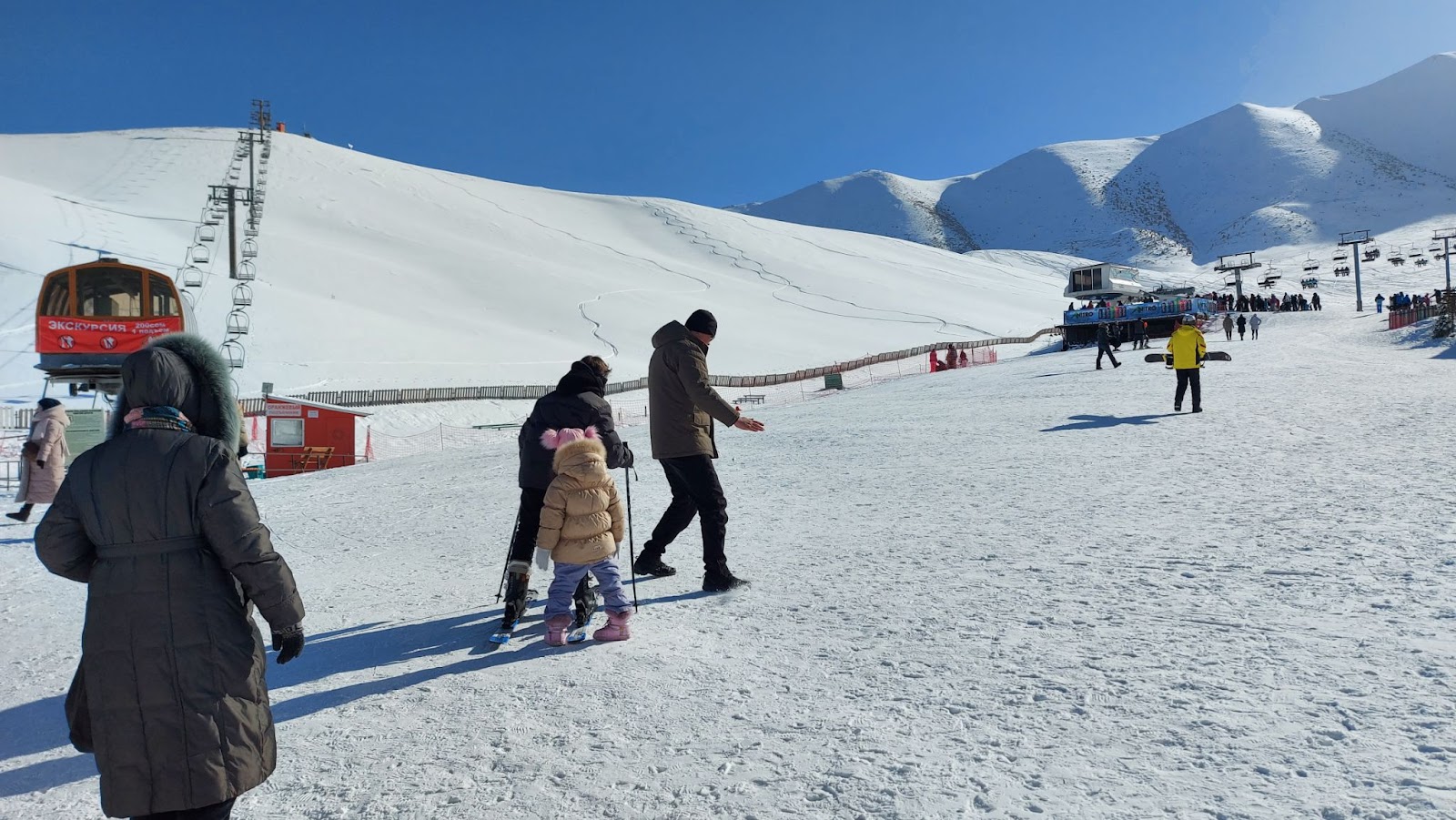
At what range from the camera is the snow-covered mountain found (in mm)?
129375

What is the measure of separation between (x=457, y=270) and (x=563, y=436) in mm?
52471

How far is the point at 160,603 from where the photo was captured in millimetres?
2322

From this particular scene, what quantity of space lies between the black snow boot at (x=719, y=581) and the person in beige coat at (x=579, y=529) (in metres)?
0.99

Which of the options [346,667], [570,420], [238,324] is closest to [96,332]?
[238,324]

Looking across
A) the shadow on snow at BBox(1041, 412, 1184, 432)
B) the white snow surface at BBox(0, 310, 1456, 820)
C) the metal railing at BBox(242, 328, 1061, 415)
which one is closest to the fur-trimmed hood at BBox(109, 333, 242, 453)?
the white snow surface at BBox(0, 310, 1456, 820)

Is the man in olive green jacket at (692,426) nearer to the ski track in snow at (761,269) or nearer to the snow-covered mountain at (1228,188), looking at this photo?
the ski track in snow at (761,269)

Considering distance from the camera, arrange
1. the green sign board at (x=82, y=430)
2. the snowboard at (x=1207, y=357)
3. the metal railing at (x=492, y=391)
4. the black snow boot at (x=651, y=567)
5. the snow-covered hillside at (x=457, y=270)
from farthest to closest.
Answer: the snow-covered hillside at (x=457, y=270)
the metal railing at (x=492, y=391)
the green sign board at (x=82, y=430)
the snowboard at (x=1207, y=357)
the black snow boot at (x=651, y=567)

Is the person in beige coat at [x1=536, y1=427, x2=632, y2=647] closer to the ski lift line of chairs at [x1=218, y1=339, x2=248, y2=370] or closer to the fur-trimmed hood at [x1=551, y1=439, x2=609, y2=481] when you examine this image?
the fur-trimmed hood at [x1=551, y1=439, x2=609, y2=481]

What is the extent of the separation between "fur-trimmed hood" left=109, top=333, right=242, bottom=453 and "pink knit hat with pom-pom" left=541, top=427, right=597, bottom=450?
197 centimetres

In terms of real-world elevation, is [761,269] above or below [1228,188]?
below

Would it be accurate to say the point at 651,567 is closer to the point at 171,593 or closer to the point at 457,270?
the point at 171,593

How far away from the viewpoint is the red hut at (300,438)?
19359 millimetres

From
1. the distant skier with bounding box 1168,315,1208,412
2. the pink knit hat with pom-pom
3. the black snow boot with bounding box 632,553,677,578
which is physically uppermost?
the distant skier with bounding box 1168,315,1208,412

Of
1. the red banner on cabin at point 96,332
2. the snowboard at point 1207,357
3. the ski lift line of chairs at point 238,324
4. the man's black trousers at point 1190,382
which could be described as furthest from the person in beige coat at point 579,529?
the ski lift line of chairs at point 238,324
